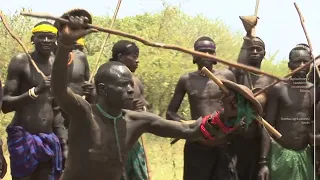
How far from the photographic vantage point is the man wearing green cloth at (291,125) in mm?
7289

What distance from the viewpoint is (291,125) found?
7.29 meters

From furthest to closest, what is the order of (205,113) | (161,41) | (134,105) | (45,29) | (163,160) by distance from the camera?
(161,41), (163,160), (205,113), (45,29), (134,105)

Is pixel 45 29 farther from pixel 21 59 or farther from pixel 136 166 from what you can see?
pixel 136 166

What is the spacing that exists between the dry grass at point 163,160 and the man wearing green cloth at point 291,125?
3.98 meters

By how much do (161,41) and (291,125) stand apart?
14.0 metres

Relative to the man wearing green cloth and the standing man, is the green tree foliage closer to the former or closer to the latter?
the standing man

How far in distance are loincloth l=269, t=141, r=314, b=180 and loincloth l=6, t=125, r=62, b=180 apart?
1.94 meters

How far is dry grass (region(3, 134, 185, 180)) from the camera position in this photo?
13.4 metres

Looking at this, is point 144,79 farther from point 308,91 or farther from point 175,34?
point 308,91

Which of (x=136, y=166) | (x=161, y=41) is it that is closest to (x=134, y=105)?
(x=136, y=166)

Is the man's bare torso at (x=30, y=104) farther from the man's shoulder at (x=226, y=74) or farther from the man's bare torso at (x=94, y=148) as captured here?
the man's bare torso at (x=94, y=148)

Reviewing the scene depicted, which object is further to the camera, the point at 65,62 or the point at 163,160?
the point at 163,160

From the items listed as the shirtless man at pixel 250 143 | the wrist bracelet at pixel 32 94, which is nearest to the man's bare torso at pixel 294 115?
the shirtless man at pixel 250 143

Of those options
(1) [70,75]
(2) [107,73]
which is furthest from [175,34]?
(2) [107,73]
